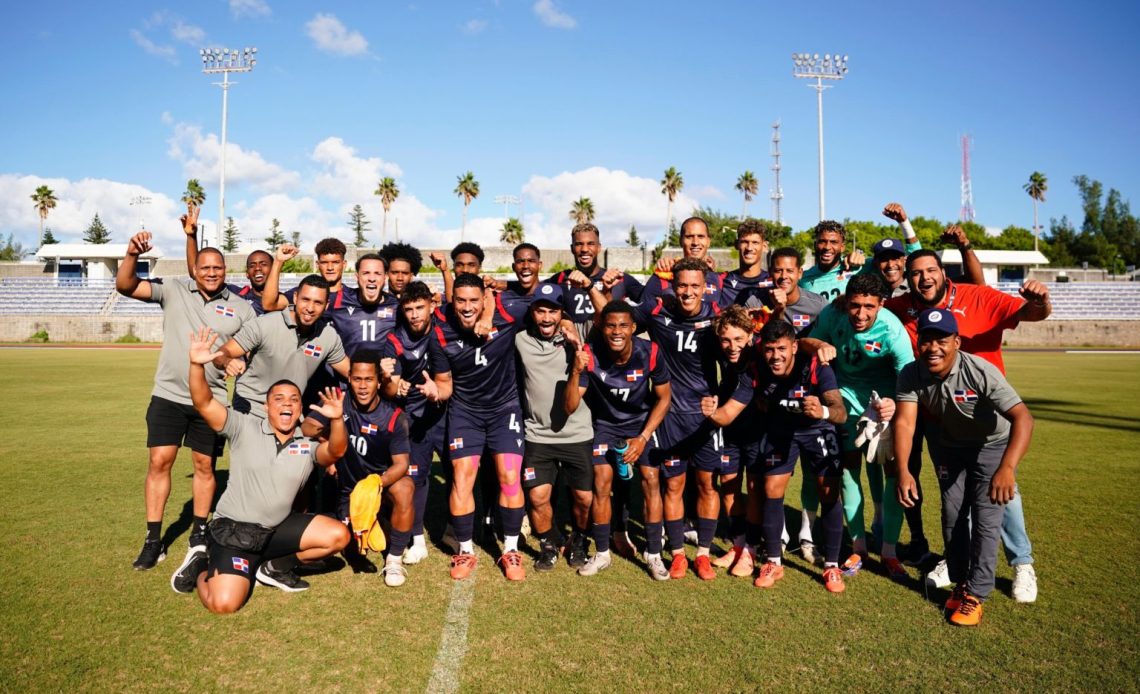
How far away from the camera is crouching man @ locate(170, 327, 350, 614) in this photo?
4801 millimetres

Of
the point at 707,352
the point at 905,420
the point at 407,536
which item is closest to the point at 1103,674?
the point at 905,420

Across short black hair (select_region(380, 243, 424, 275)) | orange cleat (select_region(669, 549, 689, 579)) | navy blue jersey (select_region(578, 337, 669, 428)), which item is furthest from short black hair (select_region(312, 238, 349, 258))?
orange cleat (select_region(669, 549, 689, 579))

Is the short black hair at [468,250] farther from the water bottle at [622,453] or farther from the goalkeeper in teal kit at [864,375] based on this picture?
the goalkeeper in teal kit at [864,375]

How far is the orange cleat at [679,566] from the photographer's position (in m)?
5.27

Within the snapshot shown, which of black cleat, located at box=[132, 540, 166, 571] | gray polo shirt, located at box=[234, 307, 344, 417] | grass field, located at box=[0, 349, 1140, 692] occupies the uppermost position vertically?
gray polo shirt, located at box=[234, 307, 344, 417]

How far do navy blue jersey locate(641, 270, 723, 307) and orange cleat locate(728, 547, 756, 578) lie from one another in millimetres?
2089

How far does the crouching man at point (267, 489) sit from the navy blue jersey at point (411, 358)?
2.76 ft

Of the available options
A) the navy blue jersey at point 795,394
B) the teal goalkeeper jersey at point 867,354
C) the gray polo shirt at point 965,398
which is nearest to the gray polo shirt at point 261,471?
the navy blue jersey at point 795,394

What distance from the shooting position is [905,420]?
191 inches

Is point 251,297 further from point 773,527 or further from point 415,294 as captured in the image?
point 773,527

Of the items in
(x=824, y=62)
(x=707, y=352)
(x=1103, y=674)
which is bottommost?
(x=1103, y=674)

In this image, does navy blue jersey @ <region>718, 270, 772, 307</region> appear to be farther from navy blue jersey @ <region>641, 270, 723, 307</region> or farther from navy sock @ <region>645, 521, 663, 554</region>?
navy sock @ <region>645, 521, 663, 554</region>

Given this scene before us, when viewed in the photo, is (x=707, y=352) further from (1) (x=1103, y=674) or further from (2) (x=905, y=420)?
(1) (x=1103, y=674)

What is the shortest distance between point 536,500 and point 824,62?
43.1 metres
